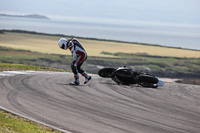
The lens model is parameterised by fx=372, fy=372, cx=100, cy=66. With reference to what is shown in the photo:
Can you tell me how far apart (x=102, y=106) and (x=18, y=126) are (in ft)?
12.4

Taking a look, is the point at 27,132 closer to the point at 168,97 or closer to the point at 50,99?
the point at 50,99

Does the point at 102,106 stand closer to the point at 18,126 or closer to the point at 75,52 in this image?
the point at 18,126

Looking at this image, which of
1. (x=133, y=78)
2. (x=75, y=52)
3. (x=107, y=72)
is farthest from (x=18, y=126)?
(x=107, y=72)

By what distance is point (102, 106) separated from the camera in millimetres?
12492

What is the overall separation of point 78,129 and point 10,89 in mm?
5986

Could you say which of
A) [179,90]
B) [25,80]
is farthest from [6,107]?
[179,90]

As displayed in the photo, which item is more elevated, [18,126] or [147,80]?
[147,80]

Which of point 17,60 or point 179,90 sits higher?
point 179,90

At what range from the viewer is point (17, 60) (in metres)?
54.6

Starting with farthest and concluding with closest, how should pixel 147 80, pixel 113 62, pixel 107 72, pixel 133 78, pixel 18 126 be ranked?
1. pixel 113 62
2. pixel 107 72
3. pixel 133 78
4. pixel 147 80
5. pixel 18 126

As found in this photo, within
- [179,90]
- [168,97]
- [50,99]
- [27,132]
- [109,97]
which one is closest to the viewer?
[27,132]

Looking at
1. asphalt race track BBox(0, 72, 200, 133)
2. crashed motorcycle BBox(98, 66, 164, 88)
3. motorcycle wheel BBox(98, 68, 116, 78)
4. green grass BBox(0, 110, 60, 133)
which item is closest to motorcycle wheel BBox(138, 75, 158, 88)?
crashed motorcycle BBox(98, 66, 164, 88)

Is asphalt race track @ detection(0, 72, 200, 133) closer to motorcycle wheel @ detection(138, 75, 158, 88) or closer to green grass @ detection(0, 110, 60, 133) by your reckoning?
green grass @ detection(0, 110, 60, 133)

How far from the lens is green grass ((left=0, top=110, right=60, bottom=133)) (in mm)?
9085
